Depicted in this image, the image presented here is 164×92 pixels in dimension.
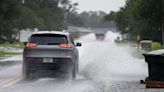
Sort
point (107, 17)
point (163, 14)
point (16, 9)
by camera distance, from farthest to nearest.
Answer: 1. point (107, 17)
2. point (16, 9)
3. point (163, 14)

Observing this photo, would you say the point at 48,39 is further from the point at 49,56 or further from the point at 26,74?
the point at 26,74

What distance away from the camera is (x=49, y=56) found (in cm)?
2055

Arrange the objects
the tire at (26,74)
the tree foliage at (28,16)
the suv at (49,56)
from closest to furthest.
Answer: the suv at (49,56), the tire at (26,74), the tree foliage at (28,16)

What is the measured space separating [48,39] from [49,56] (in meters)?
0.67

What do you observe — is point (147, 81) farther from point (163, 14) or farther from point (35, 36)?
point (163, 14)

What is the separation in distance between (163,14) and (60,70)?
32404mm

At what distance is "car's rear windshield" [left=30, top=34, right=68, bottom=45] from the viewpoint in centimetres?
2081

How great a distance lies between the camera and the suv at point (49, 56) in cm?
2059

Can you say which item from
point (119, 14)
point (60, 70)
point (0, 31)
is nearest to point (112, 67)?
point (60, 70)

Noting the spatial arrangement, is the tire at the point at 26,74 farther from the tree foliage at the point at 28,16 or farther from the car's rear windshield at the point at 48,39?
the tree foliage at the point at 28,16

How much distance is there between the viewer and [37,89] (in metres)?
17.3

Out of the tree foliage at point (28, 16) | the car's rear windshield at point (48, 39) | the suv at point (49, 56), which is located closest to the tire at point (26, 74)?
the suv at point (49, 56)

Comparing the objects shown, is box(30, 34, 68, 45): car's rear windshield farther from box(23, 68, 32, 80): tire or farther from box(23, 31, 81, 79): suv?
box(23, 68, 32, 80): tire

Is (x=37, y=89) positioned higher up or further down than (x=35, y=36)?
further down
